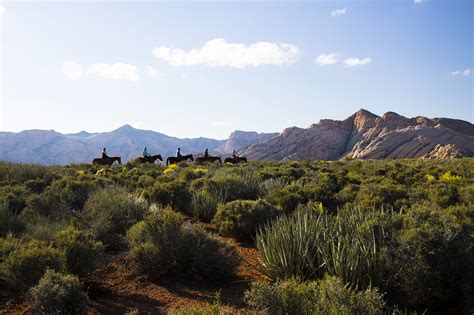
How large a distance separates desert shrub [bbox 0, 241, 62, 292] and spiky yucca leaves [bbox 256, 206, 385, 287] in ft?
11.4

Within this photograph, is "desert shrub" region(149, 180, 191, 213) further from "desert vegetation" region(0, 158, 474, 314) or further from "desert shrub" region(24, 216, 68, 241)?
"desert shrub" region(24, 216, 68, 241)

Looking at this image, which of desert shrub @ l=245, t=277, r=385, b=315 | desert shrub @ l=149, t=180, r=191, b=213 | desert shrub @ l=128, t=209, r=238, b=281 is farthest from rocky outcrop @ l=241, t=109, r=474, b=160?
desert shrub @ l=245, t=277, r=385, b=315

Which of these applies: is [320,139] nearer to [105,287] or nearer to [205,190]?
[205,190]

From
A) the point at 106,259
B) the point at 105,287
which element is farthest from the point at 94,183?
the point at 105,287

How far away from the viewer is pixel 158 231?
23.9 feet

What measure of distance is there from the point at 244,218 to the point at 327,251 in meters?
3.73

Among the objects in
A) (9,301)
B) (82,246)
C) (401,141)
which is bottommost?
(9,301)

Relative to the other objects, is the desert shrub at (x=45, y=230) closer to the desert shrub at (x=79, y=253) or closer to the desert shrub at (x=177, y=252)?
the desert shrub at (x=79, y=253)

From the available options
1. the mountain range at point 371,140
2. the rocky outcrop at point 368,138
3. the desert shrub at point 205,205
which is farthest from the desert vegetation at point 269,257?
the rocky outcrop at point 368,138

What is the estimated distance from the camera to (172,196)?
12891 mm

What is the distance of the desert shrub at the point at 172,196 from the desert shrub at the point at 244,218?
3040 millimetres

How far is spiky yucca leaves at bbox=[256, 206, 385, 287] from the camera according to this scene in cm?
571

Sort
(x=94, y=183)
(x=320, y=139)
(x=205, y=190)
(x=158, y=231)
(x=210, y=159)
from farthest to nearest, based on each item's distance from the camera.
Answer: (x=320, y=139), (x=210, y=159), (x=94, y=183), (x=205, y=190), (x=158, y=231)

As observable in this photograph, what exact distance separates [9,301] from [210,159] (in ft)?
92.8
